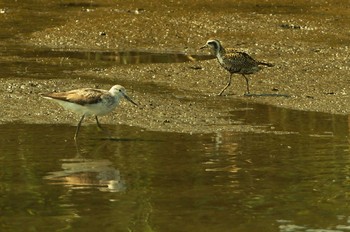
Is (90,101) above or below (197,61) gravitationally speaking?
below

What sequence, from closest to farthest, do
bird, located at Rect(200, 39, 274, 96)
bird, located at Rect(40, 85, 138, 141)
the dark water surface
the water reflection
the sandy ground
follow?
1. the dark water surface
2. the water reflection
3. bird, located at Rect(40, 85, 138, 141)
4. the sandy ground
5. bird, located at Rect(200, 39, 274, 96)

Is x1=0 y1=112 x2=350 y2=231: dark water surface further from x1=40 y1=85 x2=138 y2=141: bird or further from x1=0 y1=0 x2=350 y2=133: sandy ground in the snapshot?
x1=0 y1=0 x2=350 y2=133: sandy ground

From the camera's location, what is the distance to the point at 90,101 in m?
13.3

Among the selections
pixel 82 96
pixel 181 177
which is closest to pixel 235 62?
pixel 82 96

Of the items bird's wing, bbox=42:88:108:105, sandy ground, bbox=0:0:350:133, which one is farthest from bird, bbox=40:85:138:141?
sandy ground, bbox=0:0:350:133

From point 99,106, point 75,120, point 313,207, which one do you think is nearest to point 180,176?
point 313,207

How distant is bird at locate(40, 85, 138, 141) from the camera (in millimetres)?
13266

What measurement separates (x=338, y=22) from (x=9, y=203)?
50.9 ft

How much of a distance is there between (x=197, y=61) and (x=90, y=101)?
6588mm

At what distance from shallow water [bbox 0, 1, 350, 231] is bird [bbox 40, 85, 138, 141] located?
299 millimetres

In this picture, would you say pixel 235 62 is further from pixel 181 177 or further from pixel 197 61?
pixel 181 177

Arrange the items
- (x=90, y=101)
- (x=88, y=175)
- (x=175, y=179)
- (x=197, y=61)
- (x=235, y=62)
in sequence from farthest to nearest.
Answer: (x=197, y=61), (x=235, y=62), (x=90, y=101), (x=88, y=175), (x=175, y=179)

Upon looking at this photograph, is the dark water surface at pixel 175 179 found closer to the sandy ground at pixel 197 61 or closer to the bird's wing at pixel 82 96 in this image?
the bird's wing at pixel 82 96

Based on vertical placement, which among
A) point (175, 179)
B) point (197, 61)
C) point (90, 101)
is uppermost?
point (197, 61)
